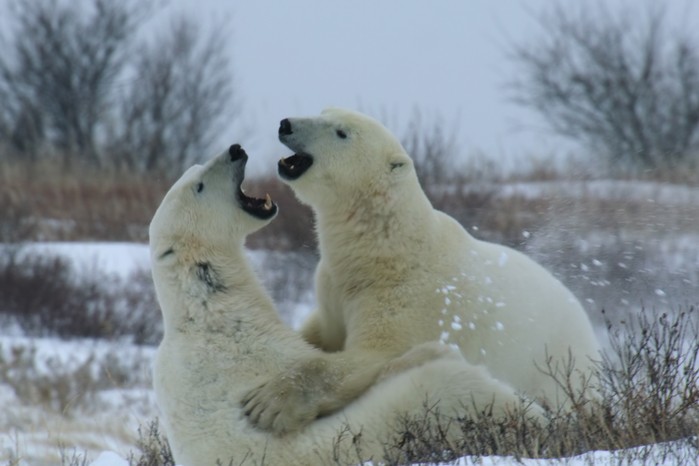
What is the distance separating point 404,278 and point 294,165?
2.38ft

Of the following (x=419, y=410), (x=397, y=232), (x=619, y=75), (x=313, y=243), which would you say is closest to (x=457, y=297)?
(x=397, y=232)

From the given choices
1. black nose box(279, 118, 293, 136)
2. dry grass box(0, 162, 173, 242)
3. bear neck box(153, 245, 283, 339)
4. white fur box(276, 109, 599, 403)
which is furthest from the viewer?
dry grass box(0, 162, 173, 242)

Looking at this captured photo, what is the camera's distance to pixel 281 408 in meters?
3.75

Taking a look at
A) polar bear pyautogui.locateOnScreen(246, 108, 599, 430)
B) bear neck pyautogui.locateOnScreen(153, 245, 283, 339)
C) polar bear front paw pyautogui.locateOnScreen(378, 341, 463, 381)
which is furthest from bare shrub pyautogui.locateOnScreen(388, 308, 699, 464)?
bear neck pyautogui.locateOnScreen(153, 245, 283, 339)

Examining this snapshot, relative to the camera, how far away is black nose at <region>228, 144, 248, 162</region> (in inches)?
180

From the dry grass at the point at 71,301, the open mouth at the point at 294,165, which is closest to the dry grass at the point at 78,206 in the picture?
the dry grass at the point at 71,301

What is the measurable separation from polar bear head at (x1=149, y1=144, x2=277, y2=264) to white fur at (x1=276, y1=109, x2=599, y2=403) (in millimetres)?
311

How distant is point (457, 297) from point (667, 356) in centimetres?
82

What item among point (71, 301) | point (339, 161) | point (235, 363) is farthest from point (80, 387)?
point (235, 363)

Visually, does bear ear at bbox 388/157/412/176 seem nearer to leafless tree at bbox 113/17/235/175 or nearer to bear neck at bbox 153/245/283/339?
bear neck at bbox 153/245/283/339

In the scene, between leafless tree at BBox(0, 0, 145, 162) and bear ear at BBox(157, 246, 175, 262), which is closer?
bear ear at BBox(157, 246, 175, 262)

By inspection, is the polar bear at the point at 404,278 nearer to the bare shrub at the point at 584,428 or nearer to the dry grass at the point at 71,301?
Result: the bare shrub at the point at 584,428

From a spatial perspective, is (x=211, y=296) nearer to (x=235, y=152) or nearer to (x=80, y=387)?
(x=235, y=152)

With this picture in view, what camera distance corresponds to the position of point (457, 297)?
14.4ft
